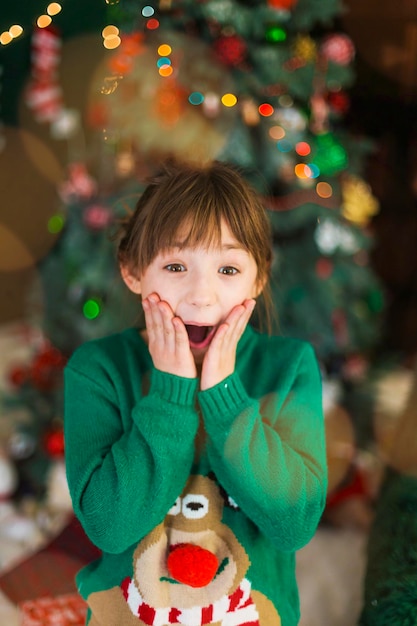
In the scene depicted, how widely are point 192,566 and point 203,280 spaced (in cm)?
34

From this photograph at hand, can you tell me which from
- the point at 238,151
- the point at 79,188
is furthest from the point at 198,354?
the point at 79,188

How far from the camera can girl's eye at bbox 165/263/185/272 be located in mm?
734

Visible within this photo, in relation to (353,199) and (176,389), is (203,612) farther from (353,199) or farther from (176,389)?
(353,199)

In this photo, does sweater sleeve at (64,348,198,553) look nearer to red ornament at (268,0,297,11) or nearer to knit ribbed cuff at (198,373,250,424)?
knit ribbed cuff at (198,373,250,424)

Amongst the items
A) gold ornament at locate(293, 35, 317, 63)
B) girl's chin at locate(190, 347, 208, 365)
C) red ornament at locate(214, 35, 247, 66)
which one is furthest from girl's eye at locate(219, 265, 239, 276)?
gold ornament at locate(293, 35, 317, 63)

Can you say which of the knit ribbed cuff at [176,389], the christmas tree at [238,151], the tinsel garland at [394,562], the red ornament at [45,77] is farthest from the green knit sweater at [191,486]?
the red ornament at [45,77]

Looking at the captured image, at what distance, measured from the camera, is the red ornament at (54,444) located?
67.6 inches

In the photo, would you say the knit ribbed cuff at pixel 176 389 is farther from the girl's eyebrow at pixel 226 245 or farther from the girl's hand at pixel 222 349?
the girl's eyebrow at pixel 226 245

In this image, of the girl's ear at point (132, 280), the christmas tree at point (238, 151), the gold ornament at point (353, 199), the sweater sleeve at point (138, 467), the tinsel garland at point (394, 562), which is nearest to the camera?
the sweater sleeve at point (138, 467)

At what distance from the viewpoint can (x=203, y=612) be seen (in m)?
0.74

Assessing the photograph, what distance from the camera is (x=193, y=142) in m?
1.51

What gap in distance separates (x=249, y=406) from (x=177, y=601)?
25 centimetres

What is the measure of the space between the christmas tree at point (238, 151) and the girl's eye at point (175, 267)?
2.07 feet

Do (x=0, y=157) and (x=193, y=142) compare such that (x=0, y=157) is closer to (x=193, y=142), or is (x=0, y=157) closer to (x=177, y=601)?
(x=193, y=142)
